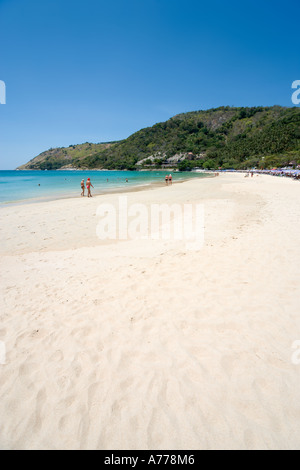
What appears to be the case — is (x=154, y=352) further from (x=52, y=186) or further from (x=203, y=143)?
(x=203, y=143)

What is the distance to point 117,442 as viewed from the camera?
7.09 ft

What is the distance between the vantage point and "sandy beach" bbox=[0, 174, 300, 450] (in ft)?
7.32

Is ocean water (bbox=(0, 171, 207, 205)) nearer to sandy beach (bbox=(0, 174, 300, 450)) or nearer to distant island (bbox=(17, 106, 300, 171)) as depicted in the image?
sandy beach (bbox=(0, 174, 300, 450))

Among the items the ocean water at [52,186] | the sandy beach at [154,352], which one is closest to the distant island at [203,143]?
the ocean water at [52,186]

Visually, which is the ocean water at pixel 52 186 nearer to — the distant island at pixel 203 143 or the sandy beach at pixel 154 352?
the sandy beach at pixel 154 352

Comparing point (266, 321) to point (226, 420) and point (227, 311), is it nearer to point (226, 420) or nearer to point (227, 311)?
point (227, 311)

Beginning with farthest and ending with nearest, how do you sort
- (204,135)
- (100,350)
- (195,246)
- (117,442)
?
(204,135) → (195,246) → (100,350) → (117,442)

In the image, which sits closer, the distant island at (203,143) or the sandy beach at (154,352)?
the sandy beach at (154,352)

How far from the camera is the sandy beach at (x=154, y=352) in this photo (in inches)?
87.8

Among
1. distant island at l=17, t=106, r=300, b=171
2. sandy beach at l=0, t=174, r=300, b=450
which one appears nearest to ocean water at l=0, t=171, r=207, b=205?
sandy beach at l=0, t=174, r=300, b=450

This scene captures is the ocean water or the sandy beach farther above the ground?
the ocean water
